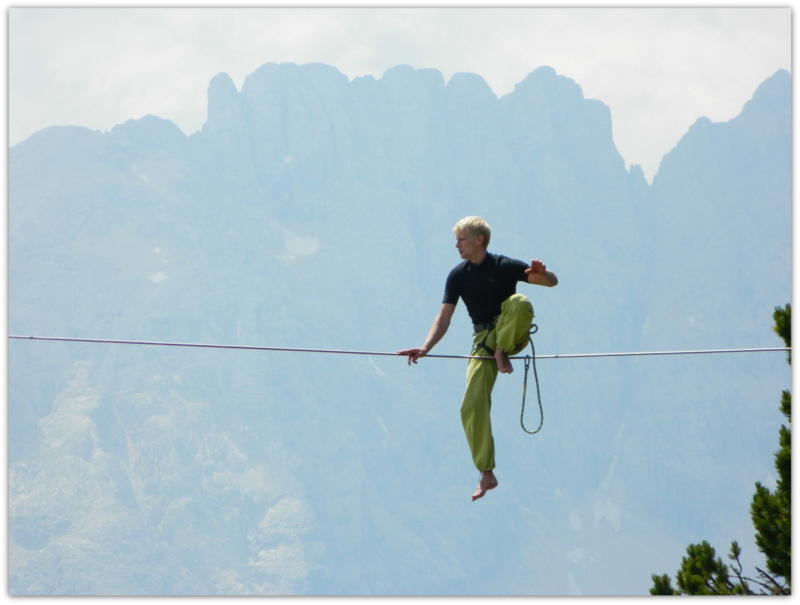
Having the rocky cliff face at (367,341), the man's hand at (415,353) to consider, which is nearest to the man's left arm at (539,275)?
the man's hand at (415,353)

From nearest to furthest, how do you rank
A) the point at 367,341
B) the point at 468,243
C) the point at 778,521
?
the point at 468,243, the point at 778,521, the point at 367,341

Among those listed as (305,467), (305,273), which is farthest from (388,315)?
(305,467)

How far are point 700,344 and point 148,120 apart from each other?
54872 mm

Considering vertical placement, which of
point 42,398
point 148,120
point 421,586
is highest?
point 148,120

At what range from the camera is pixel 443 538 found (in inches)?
3541

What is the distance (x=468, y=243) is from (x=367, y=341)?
9429 cm

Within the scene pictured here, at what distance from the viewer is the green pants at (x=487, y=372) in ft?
22.2

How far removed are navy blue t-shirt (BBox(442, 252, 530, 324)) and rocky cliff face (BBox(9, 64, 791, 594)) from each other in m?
79.7

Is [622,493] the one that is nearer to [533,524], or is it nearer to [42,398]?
[533,524]

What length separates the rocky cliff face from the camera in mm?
86938

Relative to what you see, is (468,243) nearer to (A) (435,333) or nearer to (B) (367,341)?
(A) (435,333)

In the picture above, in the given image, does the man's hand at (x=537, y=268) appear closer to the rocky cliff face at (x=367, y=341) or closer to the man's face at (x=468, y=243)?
the man's face at (x=468, y=243)

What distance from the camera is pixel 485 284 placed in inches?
271

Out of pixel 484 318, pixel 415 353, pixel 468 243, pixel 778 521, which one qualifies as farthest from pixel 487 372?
pixel 778 521
